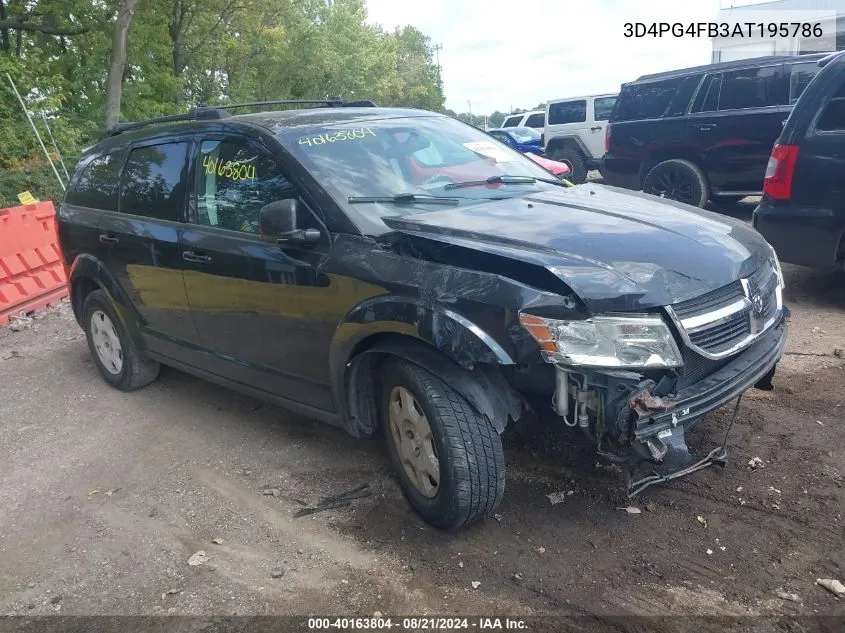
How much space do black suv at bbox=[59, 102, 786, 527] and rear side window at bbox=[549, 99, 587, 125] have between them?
1329cm

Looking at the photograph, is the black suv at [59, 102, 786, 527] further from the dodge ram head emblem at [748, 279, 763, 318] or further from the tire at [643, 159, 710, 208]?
the tire at [643, 159, 710, 208]

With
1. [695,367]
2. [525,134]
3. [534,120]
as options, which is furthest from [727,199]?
[534,120]

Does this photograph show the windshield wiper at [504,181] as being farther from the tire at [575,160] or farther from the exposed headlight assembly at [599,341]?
the tire at [575,160]

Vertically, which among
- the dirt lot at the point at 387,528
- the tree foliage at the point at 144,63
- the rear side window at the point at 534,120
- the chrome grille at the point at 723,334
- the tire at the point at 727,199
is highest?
the tree foliage at the point at 144,63

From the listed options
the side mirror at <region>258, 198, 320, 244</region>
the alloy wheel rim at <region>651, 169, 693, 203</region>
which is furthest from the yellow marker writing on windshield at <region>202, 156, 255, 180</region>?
the alloy wheel rim at <region>651, 169, 693, 203</region>

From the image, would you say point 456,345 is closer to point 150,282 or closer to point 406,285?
point 406,285

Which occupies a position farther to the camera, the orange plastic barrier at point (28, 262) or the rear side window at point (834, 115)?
the orange plastic barrier at point (28, 262)

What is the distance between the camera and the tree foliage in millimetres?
15695

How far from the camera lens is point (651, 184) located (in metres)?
10.1

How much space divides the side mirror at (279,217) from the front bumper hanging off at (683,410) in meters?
1.70

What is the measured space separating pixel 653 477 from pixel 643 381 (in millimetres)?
747

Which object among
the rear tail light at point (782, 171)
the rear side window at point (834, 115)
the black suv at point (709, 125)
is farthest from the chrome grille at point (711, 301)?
the black suv at point (709, 125)

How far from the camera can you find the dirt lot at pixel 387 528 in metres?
2.80

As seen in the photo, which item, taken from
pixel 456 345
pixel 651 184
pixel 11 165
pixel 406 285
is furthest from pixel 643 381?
pixel 11 165
